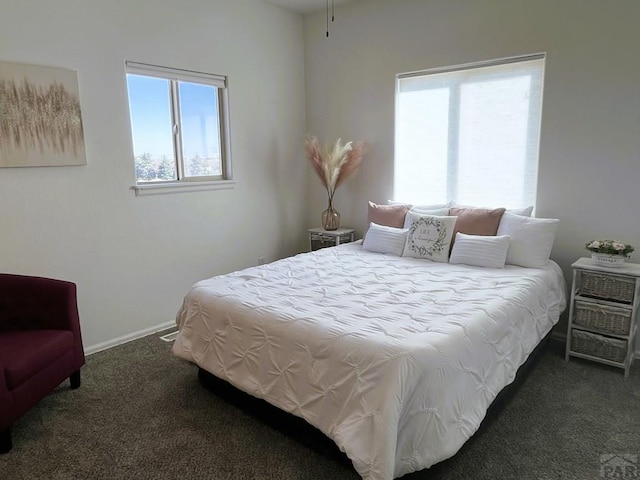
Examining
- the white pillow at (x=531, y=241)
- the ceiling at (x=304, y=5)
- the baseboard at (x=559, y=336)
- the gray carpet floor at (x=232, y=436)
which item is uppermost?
the ceiling at (x=304, y=5)

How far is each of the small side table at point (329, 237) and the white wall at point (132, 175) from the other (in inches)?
16.2

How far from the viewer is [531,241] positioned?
313 cm

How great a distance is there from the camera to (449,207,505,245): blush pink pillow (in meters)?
3.34

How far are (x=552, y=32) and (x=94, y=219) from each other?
11.9 feet

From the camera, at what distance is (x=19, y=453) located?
2166 mm

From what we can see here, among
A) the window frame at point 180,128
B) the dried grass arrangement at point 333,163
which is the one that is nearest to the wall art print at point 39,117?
the window frame at point 180,128

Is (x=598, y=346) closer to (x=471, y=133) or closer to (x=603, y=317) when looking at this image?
(x=603, y=317)

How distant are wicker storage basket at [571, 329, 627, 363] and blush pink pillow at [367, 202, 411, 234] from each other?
1.56 metres

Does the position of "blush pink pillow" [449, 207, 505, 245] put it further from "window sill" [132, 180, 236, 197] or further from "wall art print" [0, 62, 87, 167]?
"wall art print" [0, 62, 87, 167]

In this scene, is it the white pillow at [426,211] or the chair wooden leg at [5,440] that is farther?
the white pillow at [426,211]

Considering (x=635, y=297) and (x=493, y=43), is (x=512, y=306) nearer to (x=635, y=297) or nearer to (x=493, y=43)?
(x=635, y=297)

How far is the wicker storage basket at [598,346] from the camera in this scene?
2.87 meters

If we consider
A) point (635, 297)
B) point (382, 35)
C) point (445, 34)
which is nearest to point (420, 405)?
point (635, 297)

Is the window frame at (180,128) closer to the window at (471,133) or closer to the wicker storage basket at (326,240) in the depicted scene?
the wicker storage basket at (326,240)
